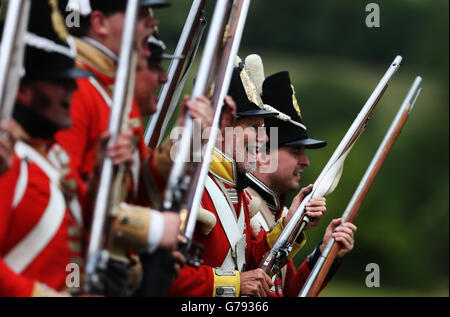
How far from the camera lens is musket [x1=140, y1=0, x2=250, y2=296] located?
3.23 metres

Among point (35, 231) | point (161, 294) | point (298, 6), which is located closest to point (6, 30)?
point (35, 231)

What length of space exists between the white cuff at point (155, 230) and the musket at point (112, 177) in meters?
0.13

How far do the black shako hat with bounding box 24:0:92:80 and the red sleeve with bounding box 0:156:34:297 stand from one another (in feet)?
1.02

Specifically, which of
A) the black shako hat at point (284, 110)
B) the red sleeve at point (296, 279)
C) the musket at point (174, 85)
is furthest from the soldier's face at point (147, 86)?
the black shako hat at point (284, 110)

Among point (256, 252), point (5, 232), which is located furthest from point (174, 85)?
point (5, 232)

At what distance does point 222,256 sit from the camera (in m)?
4.60

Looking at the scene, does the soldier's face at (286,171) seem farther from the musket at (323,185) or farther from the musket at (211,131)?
the musket at (211,131)

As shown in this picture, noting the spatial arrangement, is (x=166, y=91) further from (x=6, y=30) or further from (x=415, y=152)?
(x=415, y=152)

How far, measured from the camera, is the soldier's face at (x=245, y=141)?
4.81 metres

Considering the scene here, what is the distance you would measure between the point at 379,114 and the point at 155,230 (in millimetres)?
21232

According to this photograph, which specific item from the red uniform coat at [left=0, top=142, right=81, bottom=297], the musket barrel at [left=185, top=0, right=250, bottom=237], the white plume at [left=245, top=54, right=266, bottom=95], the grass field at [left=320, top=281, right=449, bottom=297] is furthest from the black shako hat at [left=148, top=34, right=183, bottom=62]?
the grass field at [left=320, top=281, right=449, bottom=297]

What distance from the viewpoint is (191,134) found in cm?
327

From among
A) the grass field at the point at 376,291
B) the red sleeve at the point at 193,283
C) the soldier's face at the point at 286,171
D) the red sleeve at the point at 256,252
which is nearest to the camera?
the red sleeve at the point at 193,283

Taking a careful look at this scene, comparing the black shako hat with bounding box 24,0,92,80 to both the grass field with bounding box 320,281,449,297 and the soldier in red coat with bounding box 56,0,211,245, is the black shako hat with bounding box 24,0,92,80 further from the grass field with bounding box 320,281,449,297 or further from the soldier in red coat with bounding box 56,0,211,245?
the grass field with bounding box 320,281,449,297
